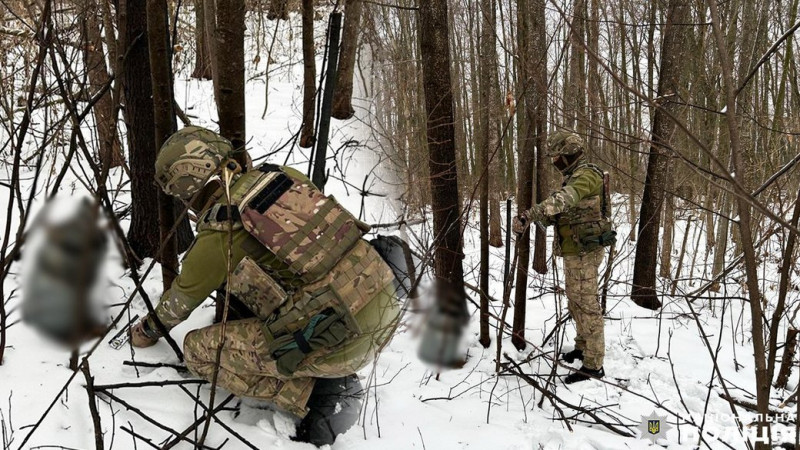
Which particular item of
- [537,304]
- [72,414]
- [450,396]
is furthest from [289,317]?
[537,304]

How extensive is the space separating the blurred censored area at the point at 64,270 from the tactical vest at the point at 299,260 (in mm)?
1598

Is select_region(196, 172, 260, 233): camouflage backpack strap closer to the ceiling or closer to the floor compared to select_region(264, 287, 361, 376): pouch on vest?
closer to the ceiling

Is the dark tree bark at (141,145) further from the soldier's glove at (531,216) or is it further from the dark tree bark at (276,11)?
the dark tree bark at (276,11)

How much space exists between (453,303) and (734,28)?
8.82 metres

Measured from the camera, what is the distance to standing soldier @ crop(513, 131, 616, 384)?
3706 mm

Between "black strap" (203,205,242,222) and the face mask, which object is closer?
"black strap" (203,205,242,222)

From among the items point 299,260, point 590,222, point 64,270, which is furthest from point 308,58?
point 64,270

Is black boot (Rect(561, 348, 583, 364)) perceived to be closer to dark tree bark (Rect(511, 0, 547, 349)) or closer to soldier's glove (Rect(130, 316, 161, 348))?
dark tree bark (Rect(511, 0, 547, 349))

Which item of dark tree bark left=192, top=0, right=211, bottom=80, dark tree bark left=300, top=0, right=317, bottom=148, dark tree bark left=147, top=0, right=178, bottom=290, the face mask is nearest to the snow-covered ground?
dark tree bark left=147, top=0, right=178, bottom=290

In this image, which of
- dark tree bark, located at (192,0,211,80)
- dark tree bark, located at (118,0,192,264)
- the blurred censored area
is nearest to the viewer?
the blurred censored area

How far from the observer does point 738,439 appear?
9.75ft

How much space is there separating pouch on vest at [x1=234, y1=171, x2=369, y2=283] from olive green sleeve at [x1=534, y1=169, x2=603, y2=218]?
6.18ft

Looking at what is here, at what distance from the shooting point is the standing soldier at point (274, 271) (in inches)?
74.4

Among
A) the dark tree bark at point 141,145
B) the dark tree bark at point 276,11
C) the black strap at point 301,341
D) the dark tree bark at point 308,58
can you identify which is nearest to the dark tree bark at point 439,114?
the black strap at point 301,341
